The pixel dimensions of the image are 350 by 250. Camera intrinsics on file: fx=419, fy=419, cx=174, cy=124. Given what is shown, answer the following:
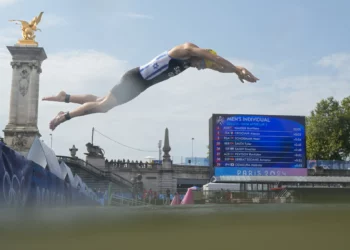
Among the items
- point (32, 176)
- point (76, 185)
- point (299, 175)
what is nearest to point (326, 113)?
point (299, 175)

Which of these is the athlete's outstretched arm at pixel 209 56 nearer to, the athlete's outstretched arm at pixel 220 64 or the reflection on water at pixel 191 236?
the athlete's outstretched arm at pixel 220 64

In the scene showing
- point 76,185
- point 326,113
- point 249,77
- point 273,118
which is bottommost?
point 76,185

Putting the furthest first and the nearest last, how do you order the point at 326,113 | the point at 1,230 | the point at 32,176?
the point at 326,113
the point at 32,176
the point at 1,230

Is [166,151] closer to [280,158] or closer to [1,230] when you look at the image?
[280,158]

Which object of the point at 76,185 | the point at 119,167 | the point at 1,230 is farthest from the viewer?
the point at 119,167

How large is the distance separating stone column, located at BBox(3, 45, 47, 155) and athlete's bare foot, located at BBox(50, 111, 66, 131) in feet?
101

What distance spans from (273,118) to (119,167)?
19867 mm

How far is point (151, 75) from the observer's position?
22.2 feet

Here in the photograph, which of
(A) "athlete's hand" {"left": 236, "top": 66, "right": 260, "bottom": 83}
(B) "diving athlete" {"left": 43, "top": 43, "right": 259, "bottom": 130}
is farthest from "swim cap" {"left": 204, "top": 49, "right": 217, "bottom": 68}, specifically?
(A) "athlete's hand" {"left": 236, "top": 66, "right": 260, "bottom": 83}

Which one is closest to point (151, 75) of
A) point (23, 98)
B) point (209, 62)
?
point (209, 62)

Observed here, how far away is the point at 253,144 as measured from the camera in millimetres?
30625

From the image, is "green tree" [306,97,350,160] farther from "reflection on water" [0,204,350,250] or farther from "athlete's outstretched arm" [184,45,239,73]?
"reflection on water" [0,204,350,250]

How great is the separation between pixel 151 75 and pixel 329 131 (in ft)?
167

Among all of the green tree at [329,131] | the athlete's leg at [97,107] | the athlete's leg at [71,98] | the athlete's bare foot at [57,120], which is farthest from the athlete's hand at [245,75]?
the green tree at [329,131]
